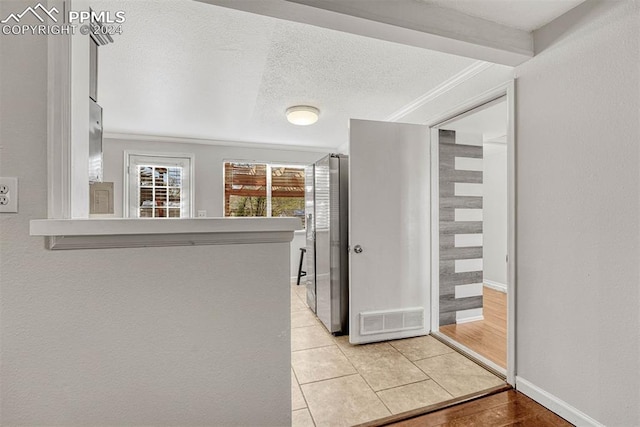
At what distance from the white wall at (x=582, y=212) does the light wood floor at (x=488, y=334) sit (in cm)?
58

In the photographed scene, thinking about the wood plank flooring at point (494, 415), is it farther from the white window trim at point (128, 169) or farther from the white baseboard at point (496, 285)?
the white window trim at point (128, 169)

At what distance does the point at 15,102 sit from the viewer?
3.22 feet

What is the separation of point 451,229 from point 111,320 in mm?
2963

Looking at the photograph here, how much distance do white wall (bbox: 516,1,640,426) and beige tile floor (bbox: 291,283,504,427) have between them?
19.2 inches

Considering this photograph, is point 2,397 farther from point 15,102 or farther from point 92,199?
point 15,102

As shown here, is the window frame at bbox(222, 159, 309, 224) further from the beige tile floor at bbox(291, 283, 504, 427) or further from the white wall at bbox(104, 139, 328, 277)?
the beige tile floor at bbox(291, 283, 504, 427)

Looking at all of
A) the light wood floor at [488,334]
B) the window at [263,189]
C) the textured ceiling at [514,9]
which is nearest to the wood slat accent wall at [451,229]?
the light wood floor at [488,334]

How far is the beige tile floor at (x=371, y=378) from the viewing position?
176 centimetres

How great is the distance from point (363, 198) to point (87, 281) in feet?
6.77

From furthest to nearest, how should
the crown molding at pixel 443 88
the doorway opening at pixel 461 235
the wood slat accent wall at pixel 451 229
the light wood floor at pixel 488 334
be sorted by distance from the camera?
the wood slat accent wall at pixel 451 229, the doorway opening at pixel 461 235, the light wood floor at pixel 488 334, the crown molding at pixel 443 88

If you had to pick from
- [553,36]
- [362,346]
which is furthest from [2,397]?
[553,36]

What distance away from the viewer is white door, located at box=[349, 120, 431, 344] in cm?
262

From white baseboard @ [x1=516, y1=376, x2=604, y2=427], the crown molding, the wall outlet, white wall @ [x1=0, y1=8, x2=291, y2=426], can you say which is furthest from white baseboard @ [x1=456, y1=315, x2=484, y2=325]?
the wall outlet

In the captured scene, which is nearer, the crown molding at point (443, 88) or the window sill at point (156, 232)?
the window sill at point (156, 232)
